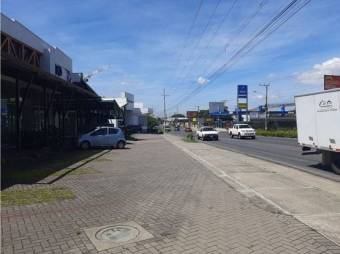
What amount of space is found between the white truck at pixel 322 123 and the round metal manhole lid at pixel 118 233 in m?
10.8

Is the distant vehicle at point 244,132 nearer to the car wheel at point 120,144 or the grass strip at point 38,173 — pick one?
the car wheel at point 120,144

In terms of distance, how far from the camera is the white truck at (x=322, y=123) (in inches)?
649

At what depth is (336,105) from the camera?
16281mm

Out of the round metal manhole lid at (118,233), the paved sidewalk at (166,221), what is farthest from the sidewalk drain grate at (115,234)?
the paved sidewalk at (166,221)

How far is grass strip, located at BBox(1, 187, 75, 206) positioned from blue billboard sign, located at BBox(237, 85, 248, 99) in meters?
80.1

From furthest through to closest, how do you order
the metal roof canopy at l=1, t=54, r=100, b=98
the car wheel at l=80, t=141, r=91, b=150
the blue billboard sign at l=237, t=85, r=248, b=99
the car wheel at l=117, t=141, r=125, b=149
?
the blue billboard sign at l=237, t=85, r=248, b=99 → the car wheel at l=117, t=141, r=125, b=149 → the car wheel at l=80, t=141, r=91, b=150 → the metal roof canopy at l=1, t=54, r=100, b=98

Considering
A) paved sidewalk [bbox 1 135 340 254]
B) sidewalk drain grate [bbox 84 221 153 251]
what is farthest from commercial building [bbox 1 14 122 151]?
sidewalk drain grate [bbox 84 221 153 251]

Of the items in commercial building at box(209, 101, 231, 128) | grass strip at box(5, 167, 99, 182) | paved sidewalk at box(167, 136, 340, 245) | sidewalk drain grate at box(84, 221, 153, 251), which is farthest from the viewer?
commercial building at box(209, 101, 231, 128)

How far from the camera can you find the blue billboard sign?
295 ft

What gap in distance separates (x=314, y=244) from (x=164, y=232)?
2.38 m

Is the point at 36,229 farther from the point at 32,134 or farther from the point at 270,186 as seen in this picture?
the point at 32,134

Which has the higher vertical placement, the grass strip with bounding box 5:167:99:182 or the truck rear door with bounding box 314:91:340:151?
the truck rear door with bounding box 314:91:340:151

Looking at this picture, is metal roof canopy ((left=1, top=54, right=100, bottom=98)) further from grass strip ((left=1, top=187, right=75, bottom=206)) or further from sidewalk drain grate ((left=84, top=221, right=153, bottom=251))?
sidewalk drain grate ((left=84, top=221, right=153, bottom=251))

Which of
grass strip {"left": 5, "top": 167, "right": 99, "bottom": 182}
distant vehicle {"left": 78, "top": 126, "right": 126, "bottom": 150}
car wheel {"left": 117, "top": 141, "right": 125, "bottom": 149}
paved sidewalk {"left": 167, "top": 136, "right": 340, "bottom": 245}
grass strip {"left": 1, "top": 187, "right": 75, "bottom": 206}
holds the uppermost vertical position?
distant vehicle {"left": 78, "top": 126, "right": 126, "bottom": 150}
